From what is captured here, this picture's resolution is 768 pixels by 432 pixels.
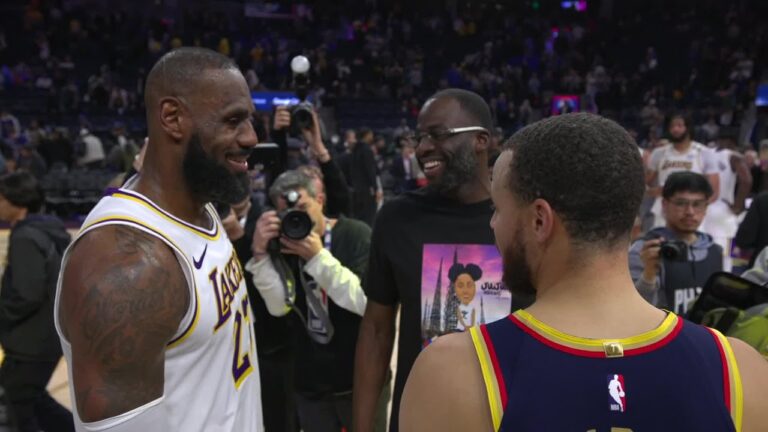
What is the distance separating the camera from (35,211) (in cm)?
382

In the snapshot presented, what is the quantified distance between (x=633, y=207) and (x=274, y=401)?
2518mm

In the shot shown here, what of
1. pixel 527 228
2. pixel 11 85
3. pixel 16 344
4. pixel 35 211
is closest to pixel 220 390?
pixel 527 228

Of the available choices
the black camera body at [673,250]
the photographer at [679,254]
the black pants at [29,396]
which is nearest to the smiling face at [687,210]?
the photographer at [679,254]

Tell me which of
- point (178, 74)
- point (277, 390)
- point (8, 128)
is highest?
point (178, 74)

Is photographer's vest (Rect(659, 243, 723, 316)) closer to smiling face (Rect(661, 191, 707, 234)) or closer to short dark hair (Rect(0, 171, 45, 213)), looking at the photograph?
smiling face (Rect(661, 191, 707, 234))

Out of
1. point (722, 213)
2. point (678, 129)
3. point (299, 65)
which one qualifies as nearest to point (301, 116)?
point (299, 65)

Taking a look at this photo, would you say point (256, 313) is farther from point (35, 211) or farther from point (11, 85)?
point (11, 85)

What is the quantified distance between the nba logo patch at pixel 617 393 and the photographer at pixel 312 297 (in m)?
1.89

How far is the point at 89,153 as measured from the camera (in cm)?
1411

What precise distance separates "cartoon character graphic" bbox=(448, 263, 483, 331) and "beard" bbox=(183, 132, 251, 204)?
0.73 meters

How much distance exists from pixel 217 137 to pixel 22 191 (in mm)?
2311

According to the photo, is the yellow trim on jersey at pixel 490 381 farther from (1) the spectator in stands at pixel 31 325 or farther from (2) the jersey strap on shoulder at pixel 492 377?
(1) the spectator in stands at pixel 31 325

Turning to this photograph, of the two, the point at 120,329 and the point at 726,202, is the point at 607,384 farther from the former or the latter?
the point at 726,202

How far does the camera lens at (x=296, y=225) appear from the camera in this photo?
2.87 meters
